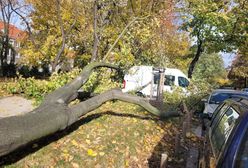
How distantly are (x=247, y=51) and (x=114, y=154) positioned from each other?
20.2 m

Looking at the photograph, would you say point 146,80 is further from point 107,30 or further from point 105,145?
point 105,145

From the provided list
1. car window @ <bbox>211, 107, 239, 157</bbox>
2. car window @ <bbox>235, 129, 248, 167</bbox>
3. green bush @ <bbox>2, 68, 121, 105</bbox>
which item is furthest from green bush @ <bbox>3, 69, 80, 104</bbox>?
car window @ <bbox>235, 129, 248, 167</bbox>

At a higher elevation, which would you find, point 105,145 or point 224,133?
point 224,133

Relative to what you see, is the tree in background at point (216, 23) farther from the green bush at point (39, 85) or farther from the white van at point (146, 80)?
Result: the green bush at point (39, 85)

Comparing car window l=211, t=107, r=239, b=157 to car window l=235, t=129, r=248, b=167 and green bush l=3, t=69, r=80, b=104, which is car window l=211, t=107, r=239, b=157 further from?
green bush l=3, t=69, r=80, b=104

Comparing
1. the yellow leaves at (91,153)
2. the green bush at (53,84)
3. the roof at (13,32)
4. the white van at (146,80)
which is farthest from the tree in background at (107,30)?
the yellow leaves at (91,153)

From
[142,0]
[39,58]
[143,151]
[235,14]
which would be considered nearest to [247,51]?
[235,14]

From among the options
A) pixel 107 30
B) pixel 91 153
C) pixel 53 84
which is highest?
pixel 107 30

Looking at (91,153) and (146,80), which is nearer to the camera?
(91,153)

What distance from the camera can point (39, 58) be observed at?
30.4m

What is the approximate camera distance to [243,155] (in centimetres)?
304

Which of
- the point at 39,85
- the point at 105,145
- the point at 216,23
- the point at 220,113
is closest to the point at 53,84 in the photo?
the point at 39,85

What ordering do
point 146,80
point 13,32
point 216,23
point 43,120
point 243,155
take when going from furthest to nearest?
point 13,32
point 216,23
point 146,80
point 43,120
point 243,155

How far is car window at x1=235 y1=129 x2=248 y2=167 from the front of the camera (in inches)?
116
